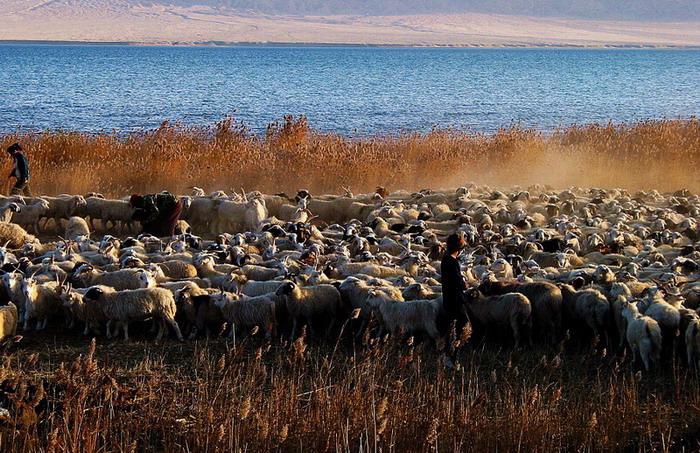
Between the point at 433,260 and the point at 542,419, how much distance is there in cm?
814

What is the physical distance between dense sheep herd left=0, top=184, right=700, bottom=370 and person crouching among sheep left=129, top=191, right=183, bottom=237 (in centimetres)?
61

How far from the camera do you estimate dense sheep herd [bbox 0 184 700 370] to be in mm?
11773

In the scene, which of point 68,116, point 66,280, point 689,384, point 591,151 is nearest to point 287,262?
point 66,280

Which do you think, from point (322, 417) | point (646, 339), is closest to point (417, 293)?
point (646, 339)

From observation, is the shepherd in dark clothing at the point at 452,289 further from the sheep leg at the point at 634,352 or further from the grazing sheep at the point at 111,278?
the grazing sheep at the point at 111,278

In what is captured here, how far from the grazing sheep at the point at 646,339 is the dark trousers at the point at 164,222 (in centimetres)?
1012

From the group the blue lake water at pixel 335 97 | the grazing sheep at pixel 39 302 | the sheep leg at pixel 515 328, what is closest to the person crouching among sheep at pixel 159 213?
the grazing sheep at pixel 39 302

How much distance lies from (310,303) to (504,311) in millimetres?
2635

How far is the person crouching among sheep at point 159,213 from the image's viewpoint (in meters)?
18.1

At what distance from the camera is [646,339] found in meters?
10.7

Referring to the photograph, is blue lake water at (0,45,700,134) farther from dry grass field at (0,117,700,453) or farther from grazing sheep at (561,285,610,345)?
dry grass field at (0,117,700,453)

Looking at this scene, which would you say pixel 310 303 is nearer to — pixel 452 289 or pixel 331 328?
pixel 331 328

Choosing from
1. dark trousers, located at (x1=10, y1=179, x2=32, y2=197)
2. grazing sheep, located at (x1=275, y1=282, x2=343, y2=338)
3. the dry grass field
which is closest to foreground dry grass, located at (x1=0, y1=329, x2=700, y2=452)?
the dry grass field

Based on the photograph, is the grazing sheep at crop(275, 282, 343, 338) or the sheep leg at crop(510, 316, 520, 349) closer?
the sheep leg at crop(510, 316, 520, 349)
